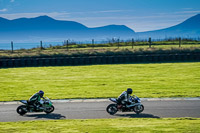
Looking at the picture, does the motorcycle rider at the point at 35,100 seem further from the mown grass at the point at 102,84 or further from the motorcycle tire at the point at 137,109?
the motorcycle tire at the point at 137,109

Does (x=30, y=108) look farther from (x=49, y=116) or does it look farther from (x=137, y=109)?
(x=137, y=109)

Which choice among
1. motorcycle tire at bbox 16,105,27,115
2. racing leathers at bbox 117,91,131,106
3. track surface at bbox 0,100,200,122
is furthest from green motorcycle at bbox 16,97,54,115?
racing leathers at bbox 117,91,131,106

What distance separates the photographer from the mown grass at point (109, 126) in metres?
11.0

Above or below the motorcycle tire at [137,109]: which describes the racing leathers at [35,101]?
above

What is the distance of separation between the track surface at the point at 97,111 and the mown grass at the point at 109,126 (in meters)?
1.10

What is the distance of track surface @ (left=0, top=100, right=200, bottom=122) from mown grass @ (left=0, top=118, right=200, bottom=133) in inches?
43.3

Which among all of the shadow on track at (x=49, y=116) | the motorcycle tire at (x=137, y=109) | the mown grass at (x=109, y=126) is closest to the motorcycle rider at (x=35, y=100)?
the shadow on track at (x=49, y=116)

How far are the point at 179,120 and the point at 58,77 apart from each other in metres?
16.7

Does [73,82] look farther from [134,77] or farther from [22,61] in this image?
[22,61]

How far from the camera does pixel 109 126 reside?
464 inches

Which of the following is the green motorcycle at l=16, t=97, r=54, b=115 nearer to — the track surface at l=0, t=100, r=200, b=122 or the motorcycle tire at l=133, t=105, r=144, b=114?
the track surface at l=0, t=100, r=200, b=122

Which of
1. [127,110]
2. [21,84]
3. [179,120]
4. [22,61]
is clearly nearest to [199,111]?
[179,120]

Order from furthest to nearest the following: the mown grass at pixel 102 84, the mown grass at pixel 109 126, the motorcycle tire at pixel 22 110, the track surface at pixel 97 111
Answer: the mown grass at pixel 102 84 → the motorcycle tire at pixel 22 110 → the track surface at pixel 97 111 → the mown grass at pixel 109 126

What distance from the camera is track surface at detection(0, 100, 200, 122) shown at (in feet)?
47.2
